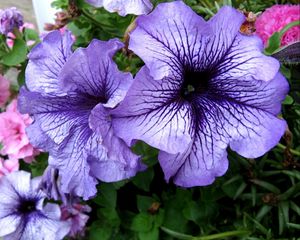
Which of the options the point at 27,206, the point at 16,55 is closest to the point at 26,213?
the point at 27,206

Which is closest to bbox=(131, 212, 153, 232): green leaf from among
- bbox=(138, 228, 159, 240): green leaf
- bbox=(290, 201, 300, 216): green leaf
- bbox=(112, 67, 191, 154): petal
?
bbox=(138, 228, 159, 240): green leaf

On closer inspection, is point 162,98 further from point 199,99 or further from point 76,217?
point 76,217

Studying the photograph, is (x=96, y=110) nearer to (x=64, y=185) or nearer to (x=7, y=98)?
(x=64, y=185)

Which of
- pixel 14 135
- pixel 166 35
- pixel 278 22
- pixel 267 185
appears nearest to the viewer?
pixel 166 35

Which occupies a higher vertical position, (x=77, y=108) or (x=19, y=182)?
(x=77, y=108)

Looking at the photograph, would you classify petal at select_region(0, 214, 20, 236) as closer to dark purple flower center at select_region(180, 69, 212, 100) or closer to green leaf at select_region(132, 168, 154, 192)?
green leaf at select_region(132, 168, 154, 192)

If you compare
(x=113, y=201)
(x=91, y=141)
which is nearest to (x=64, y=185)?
(x=91, y=141)

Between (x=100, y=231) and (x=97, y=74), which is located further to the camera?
(x=100, y=231)

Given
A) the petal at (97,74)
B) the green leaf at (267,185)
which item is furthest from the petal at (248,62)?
the green leaf at (267,185)
